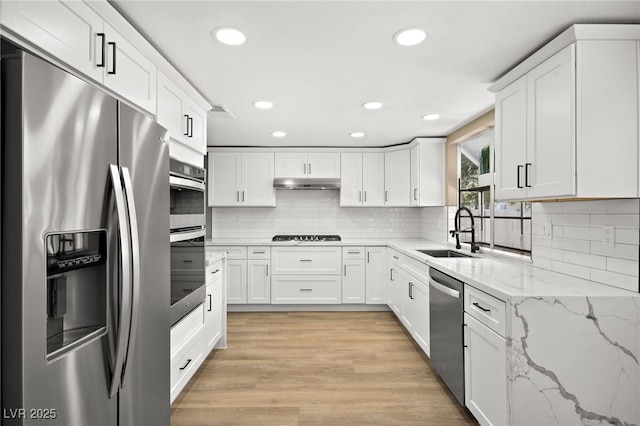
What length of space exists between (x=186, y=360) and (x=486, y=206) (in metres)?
3.14

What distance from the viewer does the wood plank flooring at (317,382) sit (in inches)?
89.4

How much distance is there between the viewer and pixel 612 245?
1938 millimetres

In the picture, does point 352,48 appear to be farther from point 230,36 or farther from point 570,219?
point 570,219

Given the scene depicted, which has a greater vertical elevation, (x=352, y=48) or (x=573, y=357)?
(x=352, y=48)

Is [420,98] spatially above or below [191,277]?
above

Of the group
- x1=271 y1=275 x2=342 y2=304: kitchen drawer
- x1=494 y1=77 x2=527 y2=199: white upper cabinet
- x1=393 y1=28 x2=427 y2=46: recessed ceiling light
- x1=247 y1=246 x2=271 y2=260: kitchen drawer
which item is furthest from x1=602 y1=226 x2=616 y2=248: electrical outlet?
x1=247 y1=246 x2=271 y2=260: kitchen drawer

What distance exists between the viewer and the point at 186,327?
2408 millimetres

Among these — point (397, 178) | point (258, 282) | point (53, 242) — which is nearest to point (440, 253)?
point (397, 178)

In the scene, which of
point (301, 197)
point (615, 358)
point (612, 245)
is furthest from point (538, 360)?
point (301, 197)

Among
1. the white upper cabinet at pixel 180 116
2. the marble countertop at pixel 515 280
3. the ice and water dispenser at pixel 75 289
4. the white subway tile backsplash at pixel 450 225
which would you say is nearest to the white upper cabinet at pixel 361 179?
the white subway tile backsplash at pixel 450 225

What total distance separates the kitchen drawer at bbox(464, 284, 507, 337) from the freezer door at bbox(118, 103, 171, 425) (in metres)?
1.61

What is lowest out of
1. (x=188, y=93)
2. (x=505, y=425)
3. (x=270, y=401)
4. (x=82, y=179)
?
(x=270, y=401)

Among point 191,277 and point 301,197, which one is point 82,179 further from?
point 301,197

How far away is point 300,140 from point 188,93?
2140 mm
